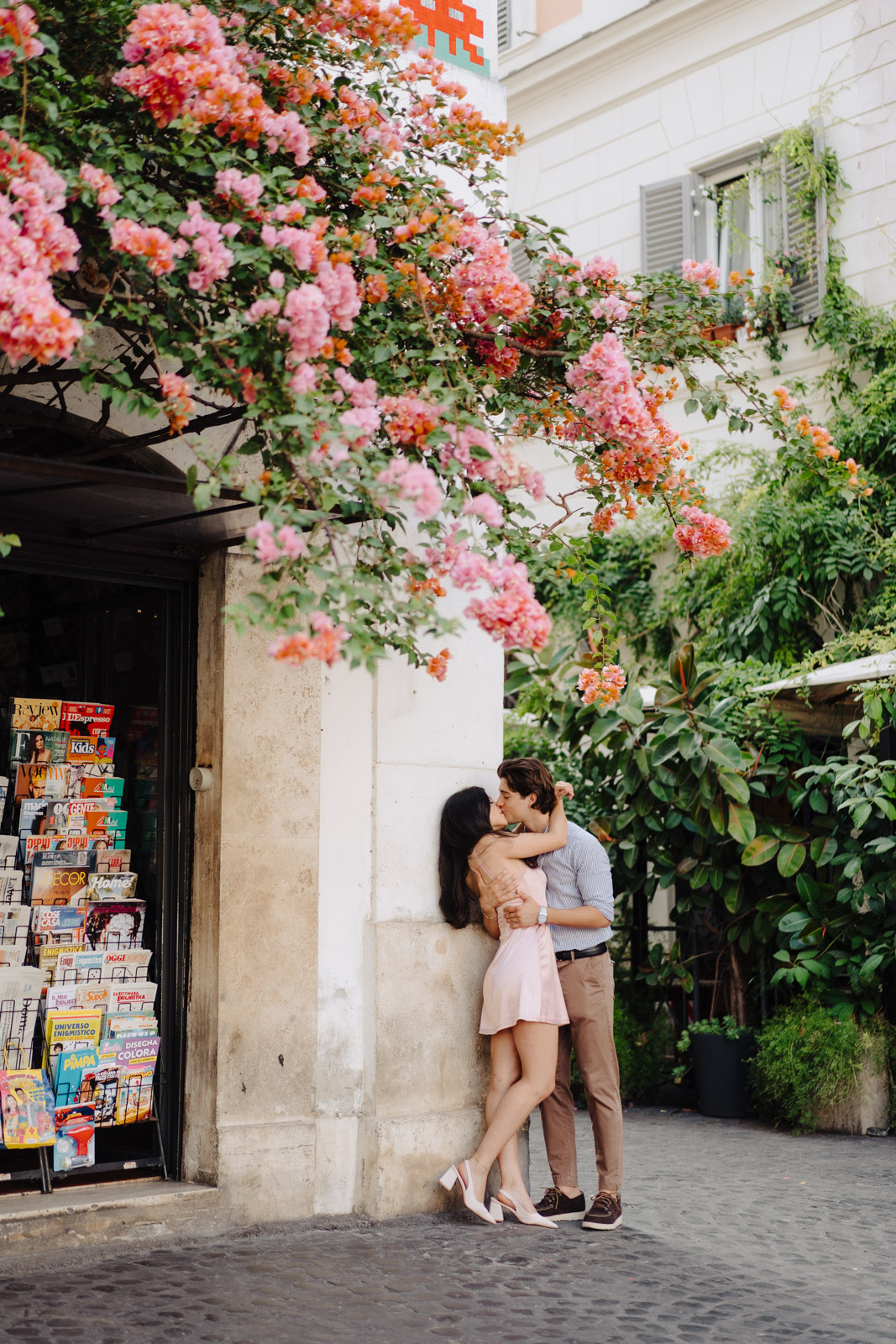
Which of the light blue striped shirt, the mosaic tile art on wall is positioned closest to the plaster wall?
the mosaic tile art on wall

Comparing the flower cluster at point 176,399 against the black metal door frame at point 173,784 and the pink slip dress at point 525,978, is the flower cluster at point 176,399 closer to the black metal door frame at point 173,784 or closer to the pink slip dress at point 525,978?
the black metal door frame at point 173,784

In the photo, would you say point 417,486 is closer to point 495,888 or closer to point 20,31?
point 20,31

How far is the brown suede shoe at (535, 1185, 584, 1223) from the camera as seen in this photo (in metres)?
6.00

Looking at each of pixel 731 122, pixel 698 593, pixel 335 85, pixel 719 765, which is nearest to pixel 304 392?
pixel 335 85

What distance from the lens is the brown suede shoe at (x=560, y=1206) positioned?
6.00 metres

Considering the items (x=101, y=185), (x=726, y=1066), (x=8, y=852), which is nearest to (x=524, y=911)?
(x=8, y=852)

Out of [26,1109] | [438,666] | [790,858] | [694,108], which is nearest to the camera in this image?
[438,666]

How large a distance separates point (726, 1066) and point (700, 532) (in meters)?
5.00

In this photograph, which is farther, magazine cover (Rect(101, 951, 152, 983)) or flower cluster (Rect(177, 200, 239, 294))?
magazine cover (Rect(101, 951, 152, 983))

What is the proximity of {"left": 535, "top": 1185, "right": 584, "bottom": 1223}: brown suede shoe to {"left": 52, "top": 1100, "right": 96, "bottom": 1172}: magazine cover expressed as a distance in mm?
1899

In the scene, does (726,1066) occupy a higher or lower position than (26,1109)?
lower

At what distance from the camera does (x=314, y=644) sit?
326cm

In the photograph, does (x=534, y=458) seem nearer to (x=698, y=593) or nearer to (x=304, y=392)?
(x=698, y=593)

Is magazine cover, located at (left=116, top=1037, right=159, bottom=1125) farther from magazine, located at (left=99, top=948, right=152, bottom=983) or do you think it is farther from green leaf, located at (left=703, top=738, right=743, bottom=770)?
green leaf, located at (left=703, top=738, right=743, bottom=770)
